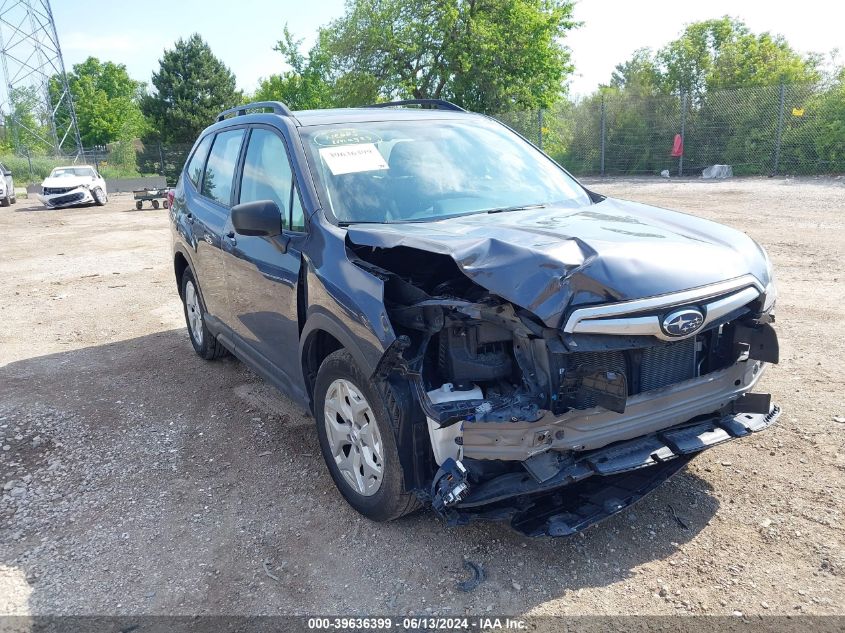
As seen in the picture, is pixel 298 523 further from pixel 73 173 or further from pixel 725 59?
pixel 725 59

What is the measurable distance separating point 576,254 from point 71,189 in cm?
2577

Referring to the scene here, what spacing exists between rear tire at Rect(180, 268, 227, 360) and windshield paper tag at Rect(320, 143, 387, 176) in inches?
92.1

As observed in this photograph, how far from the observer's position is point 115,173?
44625 millimetres

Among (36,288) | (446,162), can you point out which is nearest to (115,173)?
(36,288)

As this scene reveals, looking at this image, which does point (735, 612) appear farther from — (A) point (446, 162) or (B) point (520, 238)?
(A) point (446, 162)

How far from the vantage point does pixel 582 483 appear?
315 cm

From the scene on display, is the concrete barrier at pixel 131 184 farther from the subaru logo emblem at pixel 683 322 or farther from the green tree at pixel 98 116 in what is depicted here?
the subaru logo emblem at pixel 683 322

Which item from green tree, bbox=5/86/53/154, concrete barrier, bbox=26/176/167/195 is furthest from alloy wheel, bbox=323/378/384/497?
green tree, bbox=5/86/53/154

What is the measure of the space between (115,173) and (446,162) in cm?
4587

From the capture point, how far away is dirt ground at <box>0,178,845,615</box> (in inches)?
114

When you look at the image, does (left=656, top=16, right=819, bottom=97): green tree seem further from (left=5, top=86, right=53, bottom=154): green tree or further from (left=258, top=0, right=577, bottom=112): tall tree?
(left=5, top=86, right=53, bottom=154): green tree

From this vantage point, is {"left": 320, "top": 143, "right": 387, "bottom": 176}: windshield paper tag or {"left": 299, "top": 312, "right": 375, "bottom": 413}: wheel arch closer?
{"left": 299, "top": 312, "right": 375, "bottom": 413}: wheel arch

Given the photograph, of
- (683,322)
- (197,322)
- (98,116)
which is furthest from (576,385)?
(98,116)

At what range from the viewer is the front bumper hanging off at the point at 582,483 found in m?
2.79
